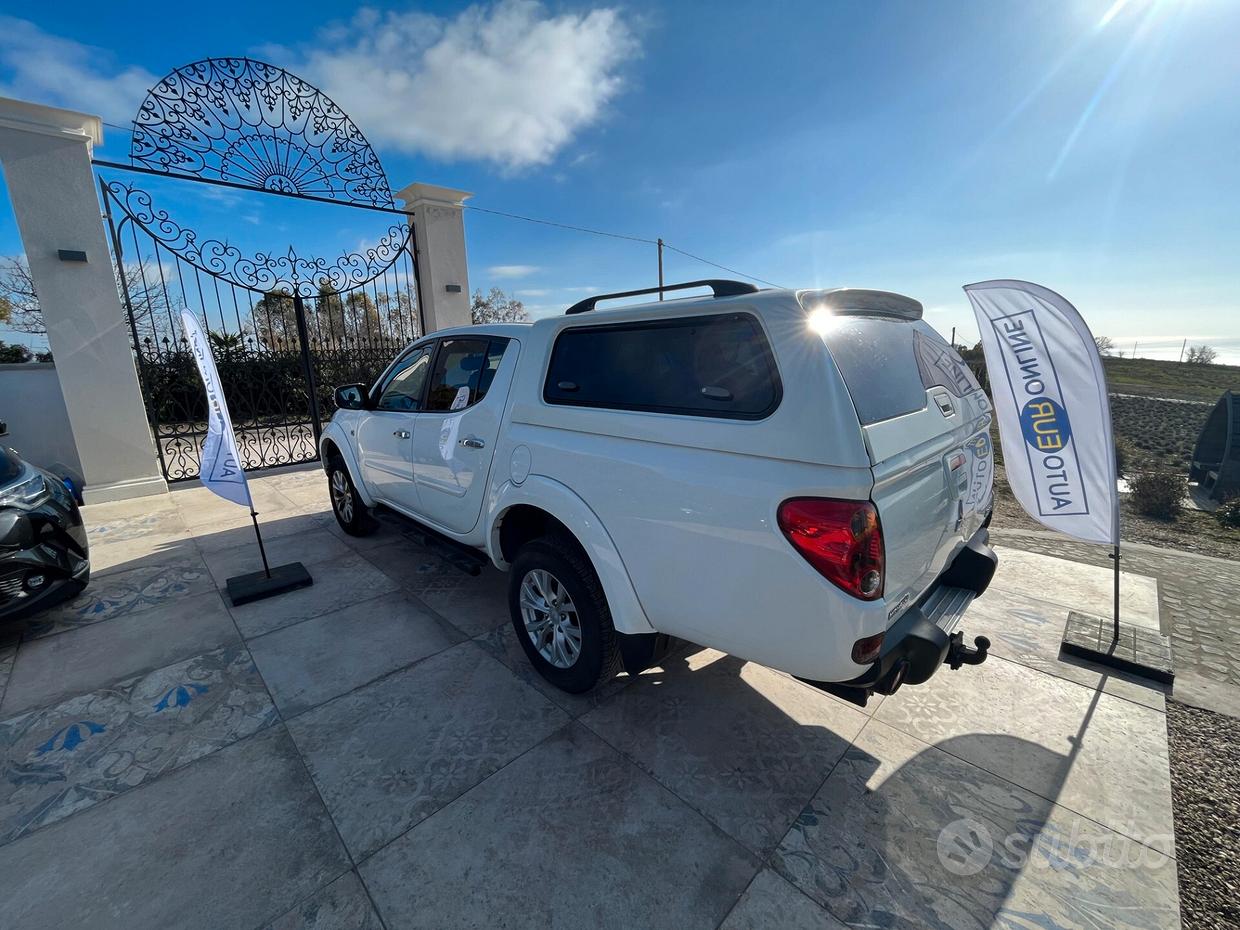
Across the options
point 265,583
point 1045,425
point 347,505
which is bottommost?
point 265,583

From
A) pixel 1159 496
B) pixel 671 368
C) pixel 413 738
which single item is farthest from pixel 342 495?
pixel 1159 496

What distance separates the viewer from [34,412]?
262 inches

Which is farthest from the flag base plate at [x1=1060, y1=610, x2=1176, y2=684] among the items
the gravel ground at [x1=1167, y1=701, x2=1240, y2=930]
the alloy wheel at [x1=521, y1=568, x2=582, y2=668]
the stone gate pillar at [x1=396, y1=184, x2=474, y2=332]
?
the stone gate pillar at [x1=396, y1=184, x2=474, y2=332]

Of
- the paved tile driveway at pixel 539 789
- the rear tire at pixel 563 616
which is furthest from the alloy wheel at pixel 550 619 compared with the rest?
the paved tile driveway at pixel 539 789

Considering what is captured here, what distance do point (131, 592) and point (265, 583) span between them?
1.04 metres

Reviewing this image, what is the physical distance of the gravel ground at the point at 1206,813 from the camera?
163cm

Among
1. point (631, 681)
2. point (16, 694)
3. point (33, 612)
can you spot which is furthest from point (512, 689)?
point (33, 612)

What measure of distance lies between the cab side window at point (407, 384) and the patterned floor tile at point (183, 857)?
2.28 metres

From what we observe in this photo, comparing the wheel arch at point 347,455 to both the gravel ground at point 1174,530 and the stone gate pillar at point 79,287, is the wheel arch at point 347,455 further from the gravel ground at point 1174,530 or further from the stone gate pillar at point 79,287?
the gravel ground at point 1174,530

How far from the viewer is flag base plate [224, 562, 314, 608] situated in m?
3.65

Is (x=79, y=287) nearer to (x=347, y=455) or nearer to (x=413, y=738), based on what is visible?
(x=347, y=455)

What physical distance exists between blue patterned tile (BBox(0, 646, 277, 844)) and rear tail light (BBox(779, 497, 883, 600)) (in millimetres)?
2619

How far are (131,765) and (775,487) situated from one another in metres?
2.94

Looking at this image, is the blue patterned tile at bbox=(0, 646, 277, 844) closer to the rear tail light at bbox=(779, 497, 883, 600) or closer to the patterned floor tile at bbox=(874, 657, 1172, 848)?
the rear tail light at bbox=(779, 497, 883, 600)
